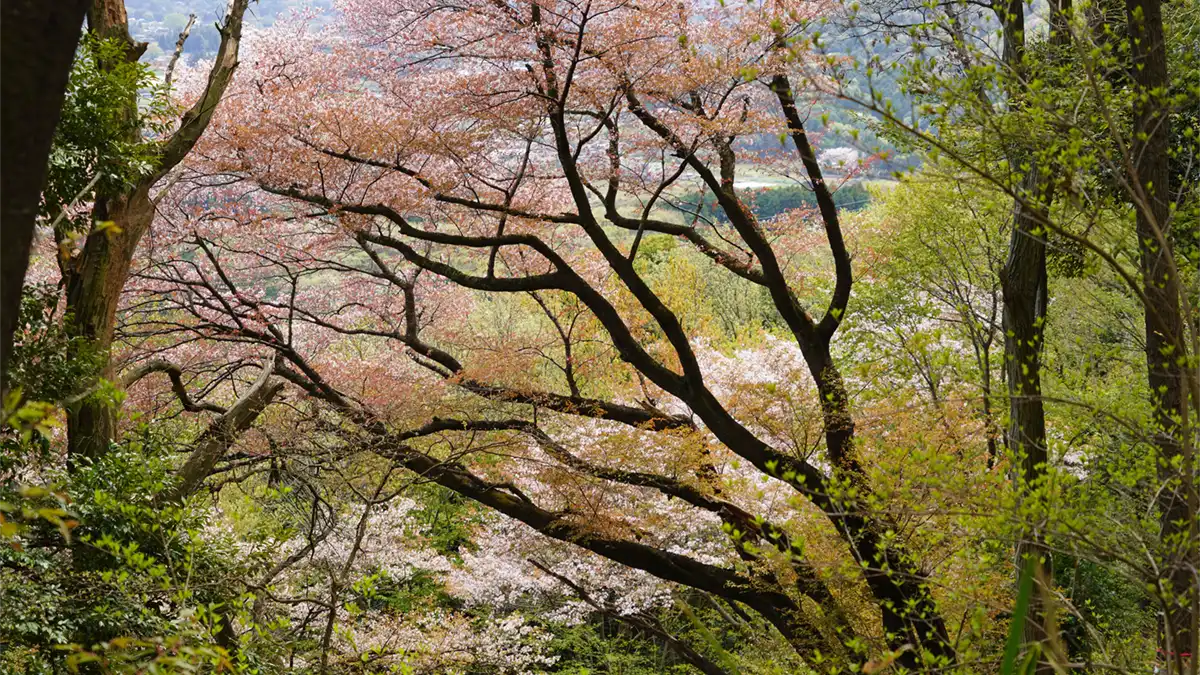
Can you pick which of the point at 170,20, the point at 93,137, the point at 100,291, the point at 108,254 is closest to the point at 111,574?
the point at 93,137

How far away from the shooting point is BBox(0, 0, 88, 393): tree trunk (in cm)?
92

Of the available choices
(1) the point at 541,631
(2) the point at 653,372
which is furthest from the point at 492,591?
(2) the point at 653,372

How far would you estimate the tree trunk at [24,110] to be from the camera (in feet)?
3.03

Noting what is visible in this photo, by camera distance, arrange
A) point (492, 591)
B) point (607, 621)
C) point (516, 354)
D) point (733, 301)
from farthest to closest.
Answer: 1. point (733, 301)
2. point (607, 621)
3. point (492, 591)
4. point (516, 354)

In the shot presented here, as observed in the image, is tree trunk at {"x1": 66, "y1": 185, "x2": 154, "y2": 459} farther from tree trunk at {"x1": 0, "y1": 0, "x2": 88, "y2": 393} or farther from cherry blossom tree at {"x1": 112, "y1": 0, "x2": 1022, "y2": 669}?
tree trunk at {"x1": 0, "y1": 0, "x2": 88, "y2": 393}

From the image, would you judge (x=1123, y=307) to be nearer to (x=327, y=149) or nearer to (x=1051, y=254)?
(x=1051, y=254)

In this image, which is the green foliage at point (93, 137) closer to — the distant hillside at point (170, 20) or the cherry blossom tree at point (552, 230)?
the cherry blossom tree at point (552, 230)

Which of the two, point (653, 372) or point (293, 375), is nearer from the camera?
point (653, 372)

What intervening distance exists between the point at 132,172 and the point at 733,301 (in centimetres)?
1904

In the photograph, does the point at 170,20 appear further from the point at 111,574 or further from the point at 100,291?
the point at 111,574

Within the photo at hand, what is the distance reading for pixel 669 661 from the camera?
14828 mm

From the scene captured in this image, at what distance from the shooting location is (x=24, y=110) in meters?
0.93

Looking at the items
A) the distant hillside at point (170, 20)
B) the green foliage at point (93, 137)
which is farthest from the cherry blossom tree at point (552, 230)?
the distant hillside at point (170, 20)

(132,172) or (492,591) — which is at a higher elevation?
(132,172)
